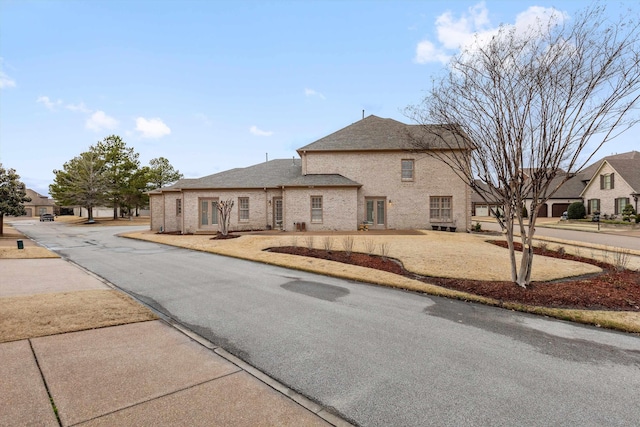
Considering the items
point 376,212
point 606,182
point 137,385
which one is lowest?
point 137,385

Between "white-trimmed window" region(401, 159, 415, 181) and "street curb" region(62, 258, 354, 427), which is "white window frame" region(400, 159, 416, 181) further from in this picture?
"street curb" region(62, 258, 354, 427)

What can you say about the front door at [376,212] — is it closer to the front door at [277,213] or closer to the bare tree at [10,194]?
the front door at [277,213]

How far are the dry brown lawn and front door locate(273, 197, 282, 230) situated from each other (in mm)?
16447

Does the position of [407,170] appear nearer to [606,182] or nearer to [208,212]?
[208,212]

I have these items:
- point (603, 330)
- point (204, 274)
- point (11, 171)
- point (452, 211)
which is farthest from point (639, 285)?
point (11, 171)

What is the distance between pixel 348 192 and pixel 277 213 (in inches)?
231

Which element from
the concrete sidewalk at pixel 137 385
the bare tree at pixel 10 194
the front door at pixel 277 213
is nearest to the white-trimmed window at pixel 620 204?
the front door at pixel 277 213

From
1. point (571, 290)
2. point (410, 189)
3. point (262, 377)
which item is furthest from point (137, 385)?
point (410, 189)

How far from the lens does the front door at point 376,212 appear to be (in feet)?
76.7

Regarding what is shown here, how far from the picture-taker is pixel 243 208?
2425 cm

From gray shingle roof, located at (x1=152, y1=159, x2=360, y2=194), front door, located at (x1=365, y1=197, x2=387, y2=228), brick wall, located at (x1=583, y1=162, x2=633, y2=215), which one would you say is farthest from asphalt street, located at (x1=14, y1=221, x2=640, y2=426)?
brick wall, located at (x1=583, y1=162, x2=633, y2=215)

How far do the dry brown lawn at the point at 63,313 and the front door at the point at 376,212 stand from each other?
18.2m

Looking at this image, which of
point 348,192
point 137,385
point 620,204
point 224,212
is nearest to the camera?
point 137,385

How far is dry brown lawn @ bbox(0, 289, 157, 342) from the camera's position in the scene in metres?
5.30
